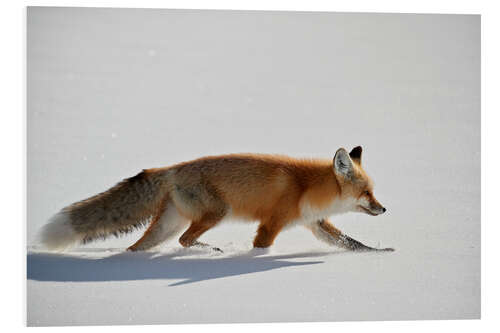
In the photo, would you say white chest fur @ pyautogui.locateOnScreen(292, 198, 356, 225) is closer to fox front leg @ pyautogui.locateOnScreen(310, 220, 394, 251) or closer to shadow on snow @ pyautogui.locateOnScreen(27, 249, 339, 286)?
fox front leg @ pyautogui.locateOnScreen(310, 220, 394, 251)

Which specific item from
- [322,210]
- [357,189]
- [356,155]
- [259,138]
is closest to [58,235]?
[322,210]

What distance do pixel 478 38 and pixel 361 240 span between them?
8.13ft

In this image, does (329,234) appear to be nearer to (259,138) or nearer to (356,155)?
(356,155)

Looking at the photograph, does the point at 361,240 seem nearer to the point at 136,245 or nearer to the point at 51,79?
the point at 136,245

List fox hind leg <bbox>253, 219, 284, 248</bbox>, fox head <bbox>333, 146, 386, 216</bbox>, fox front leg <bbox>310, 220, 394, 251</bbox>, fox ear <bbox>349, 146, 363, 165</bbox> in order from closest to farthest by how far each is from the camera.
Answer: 1. fox hind leg <bbox>253, 219, 284, 248</bbox>
2. fox head <bbox>333, 146, 386, 216</bbox>
3. fox front leg <bbox>310, 220, 394, 251</bbox>
4. fox ear <bbox>349, 146, 363, 165</bbox>

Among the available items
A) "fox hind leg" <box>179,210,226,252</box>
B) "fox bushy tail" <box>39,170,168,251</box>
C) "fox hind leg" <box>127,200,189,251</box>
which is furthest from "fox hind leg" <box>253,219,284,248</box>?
"fox bushy tail" <box>39,170,168,251</box>

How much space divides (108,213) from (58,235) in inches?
20.7

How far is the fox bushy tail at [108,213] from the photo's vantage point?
6164mm

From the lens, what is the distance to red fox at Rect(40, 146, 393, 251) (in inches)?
256

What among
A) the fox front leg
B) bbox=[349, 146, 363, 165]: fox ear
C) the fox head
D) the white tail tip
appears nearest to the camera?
the white tail tip

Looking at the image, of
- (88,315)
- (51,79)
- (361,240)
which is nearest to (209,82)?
(51,79)

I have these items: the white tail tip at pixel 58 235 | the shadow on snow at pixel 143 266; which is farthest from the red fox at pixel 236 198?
the shadow on snow at pixel 143 266

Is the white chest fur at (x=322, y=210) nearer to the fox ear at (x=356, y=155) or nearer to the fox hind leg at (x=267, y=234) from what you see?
the fox hind leg at (x=267, y=234)
